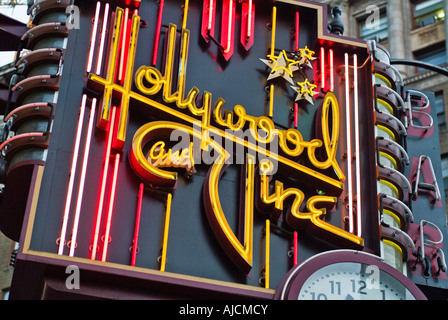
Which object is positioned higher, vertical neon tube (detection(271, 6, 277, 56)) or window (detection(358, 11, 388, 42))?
window (detection(358, 11, 388, 42))

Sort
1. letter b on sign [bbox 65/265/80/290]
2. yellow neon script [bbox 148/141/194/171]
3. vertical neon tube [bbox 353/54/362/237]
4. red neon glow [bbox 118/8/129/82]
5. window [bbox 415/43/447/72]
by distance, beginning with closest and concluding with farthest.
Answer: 1. letter b on sign [bbox 65/265/80/290]
2. yellow neon script [bbox 148/141/194/171]
3. red neon glow [bbox 118/8/129/82]
4. vertical neon tube [bbox 353/54/362/237]
5. window [bbox 415/43/447/72]

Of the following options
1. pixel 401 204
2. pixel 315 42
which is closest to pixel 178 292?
pixel 401 204

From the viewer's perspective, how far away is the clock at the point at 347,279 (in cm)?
1545

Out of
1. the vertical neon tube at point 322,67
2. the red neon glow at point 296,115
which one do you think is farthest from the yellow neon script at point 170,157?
the vertical neon tube at point 322,67

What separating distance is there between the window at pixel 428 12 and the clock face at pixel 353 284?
29.3m

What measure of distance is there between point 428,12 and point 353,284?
30.6 meters

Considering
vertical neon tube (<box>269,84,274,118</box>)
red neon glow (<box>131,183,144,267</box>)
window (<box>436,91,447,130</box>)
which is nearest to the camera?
red neon glow (<box>131,183,144,267</box>)

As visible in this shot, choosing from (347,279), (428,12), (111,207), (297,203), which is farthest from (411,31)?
(111,207)

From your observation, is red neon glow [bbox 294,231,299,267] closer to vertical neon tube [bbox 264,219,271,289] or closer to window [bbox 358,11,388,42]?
vertical neon tube [bbox 264,219,271,289]

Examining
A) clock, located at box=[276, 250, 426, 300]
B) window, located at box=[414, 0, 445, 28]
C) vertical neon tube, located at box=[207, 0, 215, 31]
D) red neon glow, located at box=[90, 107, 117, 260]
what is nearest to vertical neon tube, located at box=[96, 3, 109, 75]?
red neon glow, located at box=[90, 107, 117, 260]

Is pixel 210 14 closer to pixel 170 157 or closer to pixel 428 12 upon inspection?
pixel 170 157

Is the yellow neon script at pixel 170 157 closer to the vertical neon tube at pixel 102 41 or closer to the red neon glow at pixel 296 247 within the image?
the vertical neon tube at pixel 102 41

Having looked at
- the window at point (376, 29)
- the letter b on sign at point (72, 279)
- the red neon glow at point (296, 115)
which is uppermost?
the window at point (376, 29)

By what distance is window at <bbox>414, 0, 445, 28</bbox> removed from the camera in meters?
43.4
